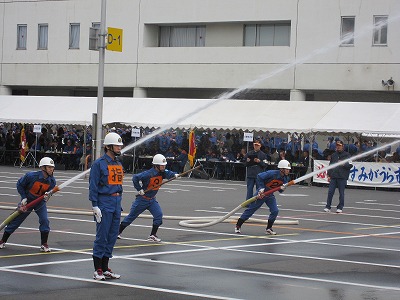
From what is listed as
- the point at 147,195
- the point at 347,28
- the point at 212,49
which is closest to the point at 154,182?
the point at 147,195

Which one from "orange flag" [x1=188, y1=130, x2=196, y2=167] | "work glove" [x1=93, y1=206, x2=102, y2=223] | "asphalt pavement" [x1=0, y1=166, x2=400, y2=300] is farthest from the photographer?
"orange flag" [x1=188, y1=130, x2=196, y2=167]

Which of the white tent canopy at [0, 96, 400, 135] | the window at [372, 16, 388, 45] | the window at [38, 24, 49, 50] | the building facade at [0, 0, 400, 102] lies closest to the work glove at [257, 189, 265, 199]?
the white tent canopy at [0, 96, 400, 135]

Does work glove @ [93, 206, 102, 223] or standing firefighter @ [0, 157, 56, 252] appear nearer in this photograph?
work glove @ [93, 206, 102, 223]

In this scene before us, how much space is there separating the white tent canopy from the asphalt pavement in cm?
1092

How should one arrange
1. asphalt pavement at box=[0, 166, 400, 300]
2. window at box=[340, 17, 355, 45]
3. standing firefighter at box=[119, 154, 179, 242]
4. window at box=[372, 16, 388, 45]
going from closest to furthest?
asphalt pavement at box=[0, 166, 400, 300], standing firefighter at box=[119, 154, 179, 242], window at box=[372, 16, 388, 45], window at box=[340, 17, 355, 45]

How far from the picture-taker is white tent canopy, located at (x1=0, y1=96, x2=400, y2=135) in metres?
34.3

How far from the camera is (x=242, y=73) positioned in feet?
149

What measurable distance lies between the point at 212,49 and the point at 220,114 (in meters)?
9.54

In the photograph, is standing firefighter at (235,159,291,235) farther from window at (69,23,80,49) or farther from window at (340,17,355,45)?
window at (69,23,80,49)

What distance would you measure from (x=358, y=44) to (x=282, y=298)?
3356 centimetres

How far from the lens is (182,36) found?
49406 millimetres

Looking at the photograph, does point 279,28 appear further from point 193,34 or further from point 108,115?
point 108,115

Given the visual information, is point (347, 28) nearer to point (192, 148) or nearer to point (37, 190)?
point (192, 148)

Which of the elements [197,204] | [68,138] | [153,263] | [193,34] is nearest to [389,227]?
[197,204]
